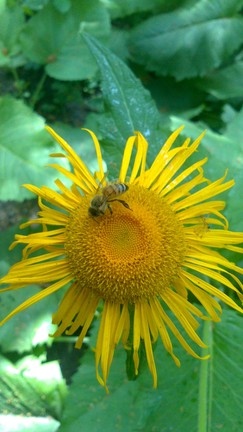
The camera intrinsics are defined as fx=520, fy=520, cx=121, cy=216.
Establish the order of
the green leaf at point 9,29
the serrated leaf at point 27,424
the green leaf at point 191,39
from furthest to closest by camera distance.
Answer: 1. the green leaf at point 191,39
2. the green leaf at point 9,29
3. the serrated leaf at point 27,424

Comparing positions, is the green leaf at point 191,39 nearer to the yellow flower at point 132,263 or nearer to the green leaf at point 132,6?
the green leaf at point 132,6

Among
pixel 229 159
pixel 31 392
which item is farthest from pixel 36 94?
pixel 31 392

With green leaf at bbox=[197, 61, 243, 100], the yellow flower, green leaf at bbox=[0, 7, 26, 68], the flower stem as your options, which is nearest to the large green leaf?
the flower stem

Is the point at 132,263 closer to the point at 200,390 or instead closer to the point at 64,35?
the point at 200,390

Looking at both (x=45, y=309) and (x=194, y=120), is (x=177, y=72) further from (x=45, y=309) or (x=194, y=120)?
(x=45, y=309)

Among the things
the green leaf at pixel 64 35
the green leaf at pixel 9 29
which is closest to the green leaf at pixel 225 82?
the green leaf at pixel 64 35

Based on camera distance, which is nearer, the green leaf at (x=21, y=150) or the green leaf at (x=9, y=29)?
the green leaf at (x=21, y=150)

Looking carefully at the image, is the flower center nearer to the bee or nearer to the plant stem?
the bee
